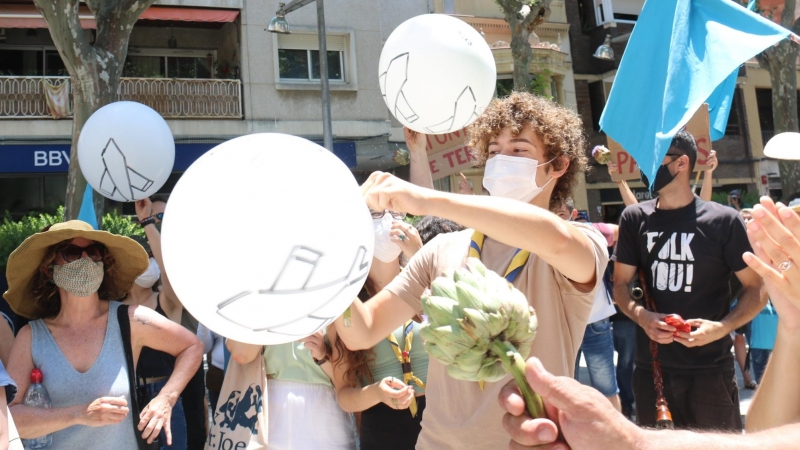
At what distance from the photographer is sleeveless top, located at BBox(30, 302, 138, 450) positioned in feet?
9.02

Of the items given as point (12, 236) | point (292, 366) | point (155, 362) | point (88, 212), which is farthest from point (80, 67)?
point (292, 366)

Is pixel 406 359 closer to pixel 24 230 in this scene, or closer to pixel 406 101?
pixel 406 101

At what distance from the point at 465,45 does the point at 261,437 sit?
2.21 m

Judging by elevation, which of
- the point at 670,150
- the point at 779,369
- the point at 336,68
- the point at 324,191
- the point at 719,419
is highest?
the point at 336,68

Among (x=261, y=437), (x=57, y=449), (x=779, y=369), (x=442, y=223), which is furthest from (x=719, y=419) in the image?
(x=57, y=449)

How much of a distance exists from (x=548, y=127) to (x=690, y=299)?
1665mm

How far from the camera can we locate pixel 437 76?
348 cm

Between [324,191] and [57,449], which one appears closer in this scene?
[324,191]

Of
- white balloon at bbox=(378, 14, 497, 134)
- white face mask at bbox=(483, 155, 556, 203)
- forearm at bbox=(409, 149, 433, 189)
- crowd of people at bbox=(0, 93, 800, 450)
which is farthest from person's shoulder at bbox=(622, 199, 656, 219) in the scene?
white face mask at bbox=(483, 155, 556, 203)

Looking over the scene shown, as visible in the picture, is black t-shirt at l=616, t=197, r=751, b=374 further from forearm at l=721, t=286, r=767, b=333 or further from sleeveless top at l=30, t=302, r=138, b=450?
sleeveless top at l=30, t=302, r=138, b=450

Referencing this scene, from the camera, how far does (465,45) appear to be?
3.62m

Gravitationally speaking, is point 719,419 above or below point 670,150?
below

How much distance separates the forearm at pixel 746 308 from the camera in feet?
10.5

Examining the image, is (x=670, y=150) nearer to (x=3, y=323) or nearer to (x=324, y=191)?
(x=324, y=191)
